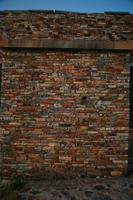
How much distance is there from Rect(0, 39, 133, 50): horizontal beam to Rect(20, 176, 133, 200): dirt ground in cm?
331

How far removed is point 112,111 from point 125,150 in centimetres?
105

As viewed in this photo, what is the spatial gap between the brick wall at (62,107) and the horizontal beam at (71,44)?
0.41 feet

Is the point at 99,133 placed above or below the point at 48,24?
below

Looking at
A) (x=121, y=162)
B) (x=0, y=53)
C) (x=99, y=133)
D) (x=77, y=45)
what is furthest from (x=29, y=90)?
(x=121, y=162)

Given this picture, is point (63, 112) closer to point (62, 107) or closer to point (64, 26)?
point (62, 107)

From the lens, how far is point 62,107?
680cm

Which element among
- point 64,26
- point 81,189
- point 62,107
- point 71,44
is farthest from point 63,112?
point 64,26

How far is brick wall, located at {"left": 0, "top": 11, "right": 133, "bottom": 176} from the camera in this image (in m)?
6.77

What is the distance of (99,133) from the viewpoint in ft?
22.4

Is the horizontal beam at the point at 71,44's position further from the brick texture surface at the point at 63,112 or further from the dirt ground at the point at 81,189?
the dirt ground at the point at 81,189

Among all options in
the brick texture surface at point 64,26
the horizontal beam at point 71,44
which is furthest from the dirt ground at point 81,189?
the brick texture surface at point 64,26

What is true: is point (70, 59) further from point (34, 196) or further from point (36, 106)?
point (34, 196)

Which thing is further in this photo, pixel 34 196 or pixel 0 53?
pixel 0 53

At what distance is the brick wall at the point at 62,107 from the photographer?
6766 mm
